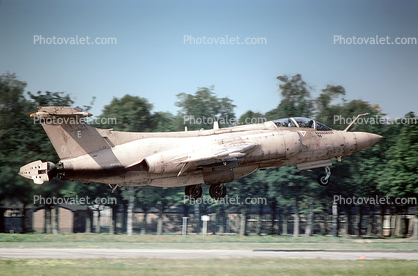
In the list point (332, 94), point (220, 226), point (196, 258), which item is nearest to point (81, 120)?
point (196, 258)

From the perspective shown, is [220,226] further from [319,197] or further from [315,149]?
[315,149]

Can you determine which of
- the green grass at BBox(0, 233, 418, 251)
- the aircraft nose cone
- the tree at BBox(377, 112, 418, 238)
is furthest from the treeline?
the aircraft nose cone

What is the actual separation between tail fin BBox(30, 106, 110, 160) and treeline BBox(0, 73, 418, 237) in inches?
1133

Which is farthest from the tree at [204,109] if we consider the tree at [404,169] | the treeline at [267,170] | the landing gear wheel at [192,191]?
the landing gear wheel at [192,191]

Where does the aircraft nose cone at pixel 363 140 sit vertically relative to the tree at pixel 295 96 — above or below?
below

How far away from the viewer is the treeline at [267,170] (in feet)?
167

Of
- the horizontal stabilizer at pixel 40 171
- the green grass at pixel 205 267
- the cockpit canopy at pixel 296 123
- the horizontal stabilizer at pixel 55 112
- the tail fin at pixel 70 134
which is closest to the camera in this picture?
the green grass at pixel 205 267

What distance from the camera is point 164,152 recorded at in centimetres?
2244

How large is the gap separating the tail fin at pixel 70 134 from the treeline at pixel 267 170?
2878 centimetres

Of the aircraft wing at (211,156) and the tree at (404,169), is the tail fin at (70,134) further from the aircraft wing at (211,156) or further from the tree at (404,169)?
the tree at (404,169)

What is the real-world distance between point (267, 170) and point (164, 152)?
36.5 m

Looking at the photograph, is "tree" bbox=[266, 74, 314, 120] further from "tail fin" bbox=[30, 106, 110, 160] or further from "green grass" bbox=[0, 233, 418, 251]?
"tail fin" bbox=[30, 106, 110, 160]

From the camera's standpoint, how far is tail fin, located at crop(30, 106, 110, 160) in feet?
72.9

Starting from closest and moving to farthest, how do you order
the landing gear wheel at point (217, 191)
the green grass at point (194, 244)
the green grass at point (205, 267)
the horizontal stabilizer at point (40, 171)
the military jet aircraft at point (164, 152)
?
the green grass at point (205, 267), the horizontal stabilizer at point (40, 171), the military jet aircraft at point (164, 152), the landing gear wheel at point (217, 191), the green grass at point (194, 244)
